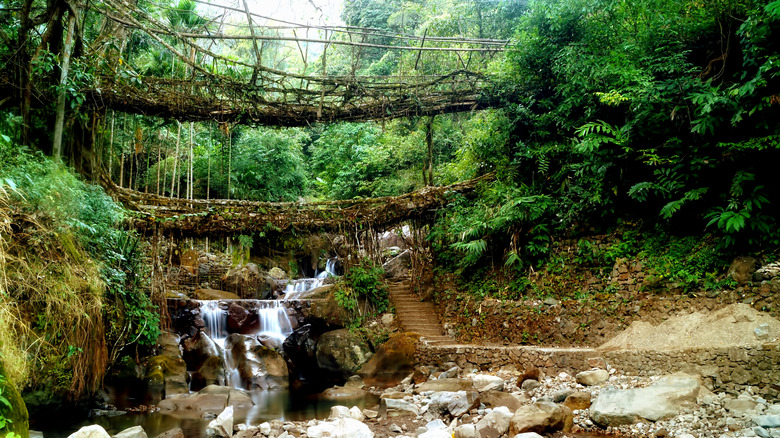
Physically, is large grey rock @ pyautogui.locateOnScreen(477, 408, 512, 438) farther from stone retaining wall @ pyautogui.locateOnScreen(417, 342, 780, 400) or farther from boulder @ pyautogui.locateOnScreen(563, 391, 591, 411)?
stone retaining wall @ pyautogui.locateOnScreen(417, 342, 780, 400)

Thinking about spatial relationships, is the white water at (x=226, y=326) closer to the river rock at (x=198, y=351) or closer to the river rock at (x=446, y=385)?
the river rock at (x=198, y=351)

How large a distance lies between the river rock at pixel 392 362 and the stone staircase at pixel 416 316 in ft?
1.43

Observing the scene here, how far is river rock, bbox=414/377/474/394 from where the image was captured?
28.2 feet

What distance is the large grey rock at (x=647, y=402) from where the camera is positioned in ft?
19.5

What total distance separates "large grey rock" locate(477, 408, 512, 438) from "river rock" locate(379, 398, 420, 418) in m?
1.61

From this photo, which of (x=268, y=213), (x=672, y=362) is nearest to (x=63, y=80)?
(x=268, y=213)

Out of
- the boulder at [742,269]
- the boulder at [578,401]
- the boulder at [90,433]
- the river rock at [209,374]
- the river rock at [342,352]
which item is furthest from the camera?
the river rock at [342,352]

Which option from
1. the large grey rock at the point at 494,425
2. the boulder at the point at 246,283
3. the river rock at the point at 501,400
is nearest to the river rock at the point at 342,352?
the boulder at the point at 246,283

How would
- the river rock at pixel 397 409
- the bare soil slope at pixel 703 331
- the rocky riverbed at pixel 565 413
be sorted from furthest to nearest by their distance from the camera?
the river rock at pixel 397 409, the bare soil slope at pixel 703 331, the rocky riverbed at pixel 565 413

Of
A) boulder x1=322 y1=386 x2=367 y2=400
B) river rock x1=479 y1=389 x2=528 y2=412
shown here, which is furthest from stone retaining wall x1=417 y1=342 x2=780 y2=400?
boulder x1=322 y1=386 x2=367 y2=400

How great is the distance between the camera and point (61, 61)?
27.5ft

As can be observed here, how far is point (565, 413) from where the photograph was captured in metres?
6.35

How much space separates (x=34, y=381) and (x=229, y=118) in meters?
6.54

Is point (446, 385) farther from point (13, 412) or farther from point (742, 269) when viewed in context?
point (13, 412)
